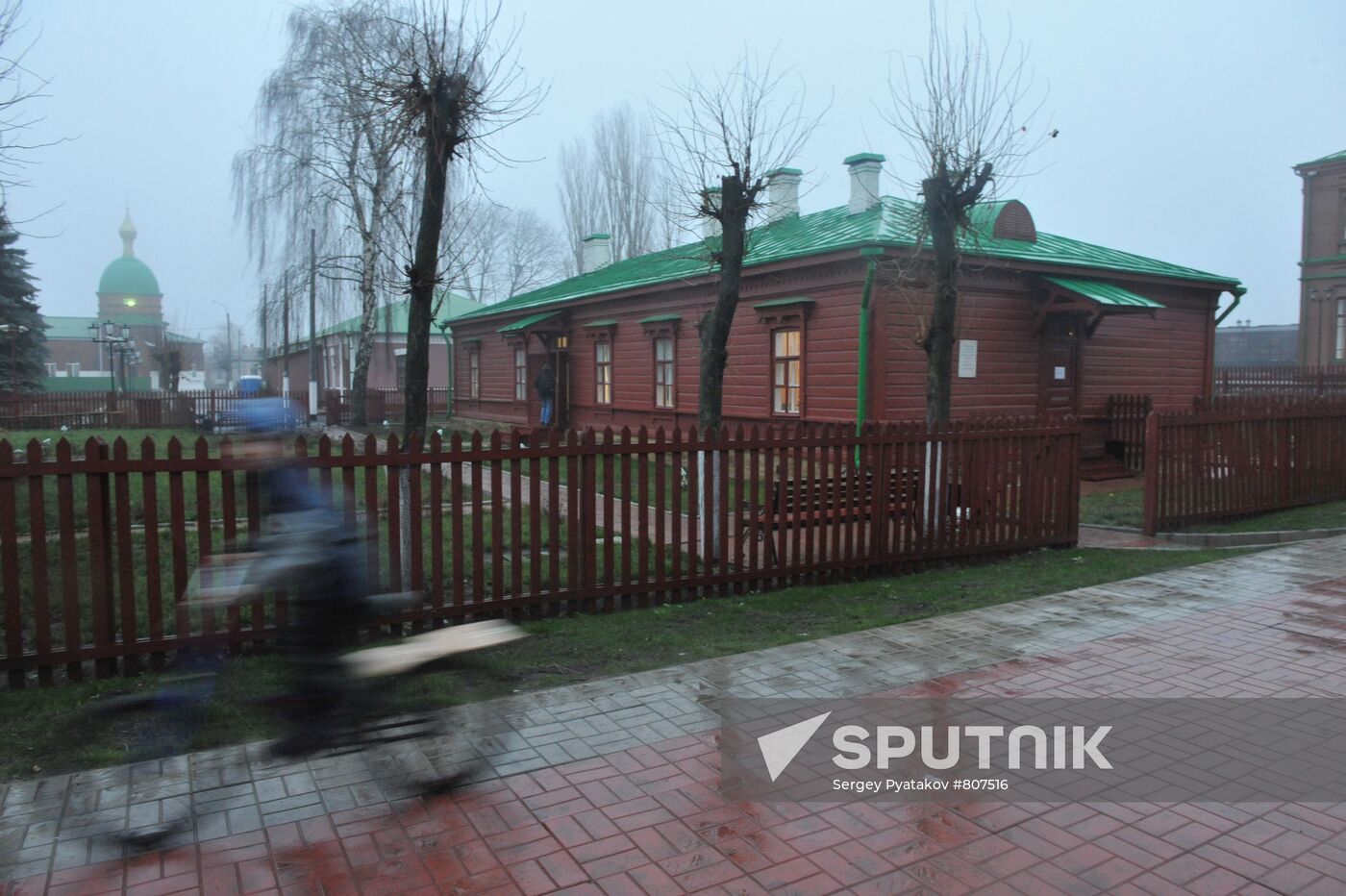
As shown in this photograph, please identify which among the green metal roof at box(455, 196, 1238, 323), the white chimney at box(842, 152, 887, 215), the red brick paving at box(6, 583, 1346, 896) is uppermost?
the white chimney at box(842, 152, 887, 215)

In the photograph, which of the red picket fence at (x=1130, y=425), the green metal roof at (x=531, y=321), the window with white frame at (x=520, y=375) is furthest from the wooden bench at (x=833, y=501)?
the window with white frame at (x=520, y=375)

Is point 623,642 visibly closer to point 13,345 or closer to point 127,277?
point 13,345

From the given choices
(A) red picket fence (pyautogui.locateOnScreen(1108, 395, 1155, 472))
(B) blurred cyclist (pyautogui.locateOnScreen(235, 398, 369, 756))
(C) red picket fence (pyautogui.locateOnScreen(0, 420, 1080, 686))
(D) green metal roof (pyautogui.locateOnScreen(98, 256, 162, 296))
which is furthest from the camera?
(D) green metal roof (pyautogui.locateOnScreen(98, 256, 162, 296))

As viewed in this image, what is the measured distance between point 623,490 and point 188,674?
387cm

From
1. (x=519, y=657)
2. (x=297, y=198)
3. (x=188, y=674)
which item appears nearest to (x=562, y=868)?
(x=188, y=674)

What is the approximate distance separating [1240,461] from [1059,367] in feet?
19.9

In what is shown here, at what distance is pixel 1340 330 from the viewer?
42469mm

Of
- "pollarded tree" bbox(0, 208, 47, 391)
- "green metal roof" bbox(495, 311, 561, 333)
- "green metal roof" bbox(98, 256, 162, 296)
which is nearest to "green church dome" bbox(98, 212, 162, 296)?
"green metal roof" bbox(98, 256, 162, 296)

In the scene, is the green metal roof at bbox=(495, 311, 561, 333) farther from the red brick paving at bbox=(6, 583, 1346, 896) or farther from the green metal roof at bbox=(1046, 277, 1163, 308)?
the red brick paving at bbox=(6, 583, 1346, 896)

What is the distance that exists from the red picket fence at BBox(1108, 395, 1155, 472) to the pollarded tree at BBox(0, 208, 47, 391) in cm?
3483

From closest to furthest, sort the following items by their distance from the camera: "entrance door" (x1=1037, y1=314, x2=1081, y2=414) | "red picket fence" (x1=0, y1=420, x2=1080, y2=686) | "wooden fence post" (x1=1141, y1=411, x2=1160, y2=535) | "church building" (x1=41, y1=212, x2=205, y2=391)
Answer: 1. "red picket fence" (x1=0, y1=420, x2=1080, y2=686)
2. "wooden fence post" (x1=1141, y1=411, x2=1160, y2=535)
3. "entrance door" (x1=1037, y1=314, x2=1081, y2=414)
4. "church building" (x1=41, y1=212, x2=205, y2=391)

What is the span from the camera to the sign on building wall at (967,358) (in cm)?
1638

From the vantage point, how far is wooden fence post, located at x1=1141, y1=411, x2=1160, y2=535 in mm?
10680

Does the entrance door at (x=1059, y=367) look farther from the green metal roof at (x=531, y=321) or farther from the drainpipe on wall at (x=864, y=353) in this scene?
the green metal roof at (x=531, y=321)
